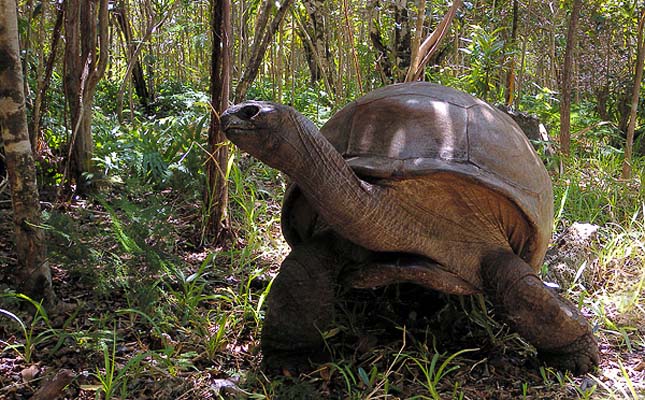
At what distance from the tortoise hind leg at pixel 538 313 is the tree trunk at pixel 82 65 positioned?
241 centimetres

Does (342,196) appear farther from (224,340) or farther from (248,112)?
(224,340)

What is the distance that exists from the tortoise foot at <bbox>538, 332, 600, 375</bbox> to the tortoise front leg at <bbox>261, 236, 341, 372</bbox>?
103cm

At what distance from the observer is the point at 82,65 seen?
367cm

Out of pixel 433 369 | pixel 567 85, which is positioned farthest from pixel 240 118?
pixel 567 85

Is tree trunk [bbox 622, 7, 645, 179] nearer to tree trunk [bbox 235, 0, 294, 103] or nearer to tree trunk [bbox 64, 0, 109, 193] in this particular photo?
tree trunk [bbox 235, 0, 294, 103]

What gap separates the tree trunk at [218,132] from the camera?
3.32 m

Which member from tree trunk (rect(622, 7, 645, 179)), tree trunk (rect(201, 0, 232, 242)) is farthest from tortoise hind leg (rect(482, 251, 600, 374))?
tree trunk (rect(622, 7, 645, 179))

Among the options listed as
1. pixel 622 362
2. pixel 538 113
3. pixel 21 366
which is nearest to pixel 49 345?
pixel 21 366

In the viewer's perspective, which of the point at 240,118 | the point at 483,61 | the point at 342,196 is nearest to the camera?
the point at 240,118

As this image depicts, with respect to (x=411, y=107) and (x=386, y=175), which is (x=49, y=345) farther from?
(x=411, y=107)

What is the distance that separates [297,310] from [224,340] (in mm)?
403

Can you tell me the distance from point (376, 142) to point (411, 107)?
9.6 inches

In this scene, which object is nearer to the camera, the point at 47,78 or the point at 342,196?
the point at 342,196

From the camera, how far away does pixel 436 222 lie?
2.58 metres
